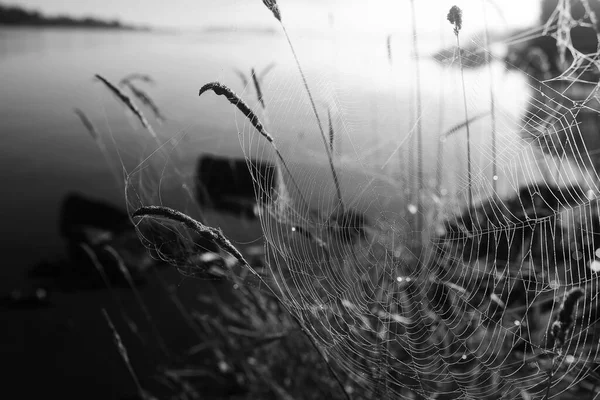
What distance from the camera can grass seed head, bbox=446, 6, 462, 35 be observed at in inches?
53.7

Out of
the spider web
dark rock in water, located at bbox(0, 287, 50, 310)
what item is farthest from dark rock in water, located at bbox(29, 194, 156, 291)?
the spider web

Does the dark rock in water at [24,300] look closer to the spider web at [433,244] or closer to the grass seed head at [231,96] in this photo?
the spider web at [433,244]

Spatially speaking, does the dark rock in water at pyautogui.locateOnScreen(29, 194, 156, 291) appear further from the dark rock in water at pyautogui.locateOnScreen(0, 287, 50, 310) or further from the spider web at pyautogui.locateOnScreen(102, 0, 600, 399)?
the spider web at pyautogui.locateOnScreen(102, 0, 600, 399)

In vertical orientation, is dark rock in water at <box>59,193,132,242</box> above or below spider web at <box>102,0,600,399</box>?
below

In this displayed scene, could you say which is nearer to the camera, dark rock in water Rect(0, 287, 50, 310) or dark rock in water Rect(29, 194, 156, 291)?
dark rock in water Rect(0, 287, 50, 310)

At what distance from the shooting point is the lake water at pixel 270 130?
8.61 ft

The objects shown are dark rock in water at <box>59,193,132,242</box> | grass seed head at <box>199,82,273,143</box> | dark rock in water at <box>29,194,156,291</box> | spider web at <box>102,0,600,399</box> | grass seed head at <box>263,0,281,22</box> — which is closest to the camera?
grass seed head at <box>199,82,273,143</box>

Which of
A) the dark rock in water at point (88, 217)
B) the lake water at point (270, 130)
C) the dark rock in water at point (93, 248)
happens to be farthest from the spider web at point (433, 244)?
the dark rock in water at point (88, 217)

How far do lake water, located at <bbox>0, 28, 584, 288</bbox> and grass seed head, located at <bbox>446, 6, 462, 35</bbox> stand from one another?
342 mm

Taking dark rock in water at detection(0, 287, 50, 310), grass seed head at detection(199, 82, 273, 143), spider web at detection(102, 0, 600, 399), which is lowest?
dark rock in water at detection(0, 287, 50, 310)

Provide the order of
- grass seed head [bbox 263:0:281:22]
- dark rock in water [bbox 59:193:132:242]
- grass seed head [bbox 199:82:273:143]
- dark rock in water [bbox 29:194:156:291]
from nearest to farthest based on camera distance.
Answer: grass seed head [bbox 199:82:273:143] < grass seed head [bbox 263:0:281:22] < dark rock in water [bbox 29:194:156:291] < dark rock in water [bbox 59:193:132:242]

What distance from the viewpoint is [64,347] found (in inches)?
137

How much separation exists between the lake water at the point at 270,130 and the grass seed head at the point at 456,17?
342mm

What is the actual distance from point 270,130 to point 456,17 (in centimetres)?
77
